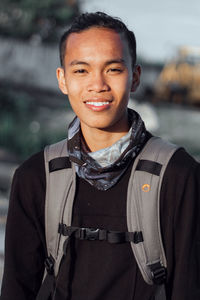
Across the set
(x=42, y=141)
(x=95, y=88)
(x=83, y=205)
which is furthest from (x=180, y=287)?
(x=42, y=141)

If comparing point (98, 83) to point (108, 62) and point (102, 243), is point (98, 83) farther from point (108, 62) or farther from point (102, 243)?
point (102, 243)

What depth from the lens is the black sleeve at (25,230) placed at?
71.4 inches

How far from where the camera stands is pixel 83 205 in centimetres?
178

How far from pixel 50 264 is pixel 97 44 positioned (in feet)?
2.45

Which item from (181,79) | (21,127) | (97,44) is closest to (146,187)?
(97,44)

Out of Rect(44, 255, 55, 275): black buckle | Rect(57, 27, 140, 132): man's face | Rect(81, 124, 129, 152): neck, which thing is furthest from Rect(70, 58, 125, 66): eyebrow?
Rect(44, 255, 55, 275): black buckle

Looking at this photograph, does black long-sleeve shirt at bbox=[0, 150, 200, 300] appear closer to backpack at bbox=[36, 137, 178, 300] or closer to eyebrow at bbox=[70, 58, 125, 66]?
backpack at bbox=[36, 137, 178, 300]

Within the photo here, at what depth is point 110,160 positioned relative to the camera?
69.7 inches

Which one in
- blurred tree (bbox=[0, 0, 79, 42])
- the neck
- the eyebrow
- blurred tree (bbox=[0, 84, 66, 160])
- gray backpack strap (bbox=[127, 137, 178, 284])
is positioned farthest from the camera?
blurred tree (bbox=[0, 0, 79, 42])

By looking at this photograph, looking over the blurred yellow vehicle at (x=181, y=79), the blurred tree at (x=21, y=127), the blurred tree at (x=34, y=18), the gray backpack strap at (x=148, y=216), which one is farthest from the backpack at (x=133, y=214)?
the blurred tree at (x=34, y=18)

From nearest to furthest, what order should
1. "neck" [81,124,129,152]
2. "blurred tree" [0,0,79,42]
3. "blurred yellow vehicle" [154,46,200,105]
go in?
"neck" [81,124,129,152] → "blurred tree" [0,0,79,42] → "blurred yellow vehicle" [154,46,200,105]

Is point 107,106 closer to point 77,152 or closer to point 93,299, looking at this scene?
point 77,152

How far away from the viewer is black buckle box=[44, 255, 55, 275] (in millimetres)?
1779

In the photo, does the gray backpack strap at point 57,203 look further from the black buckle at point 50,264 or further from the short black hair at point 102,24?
the short black hair at point 102,24
